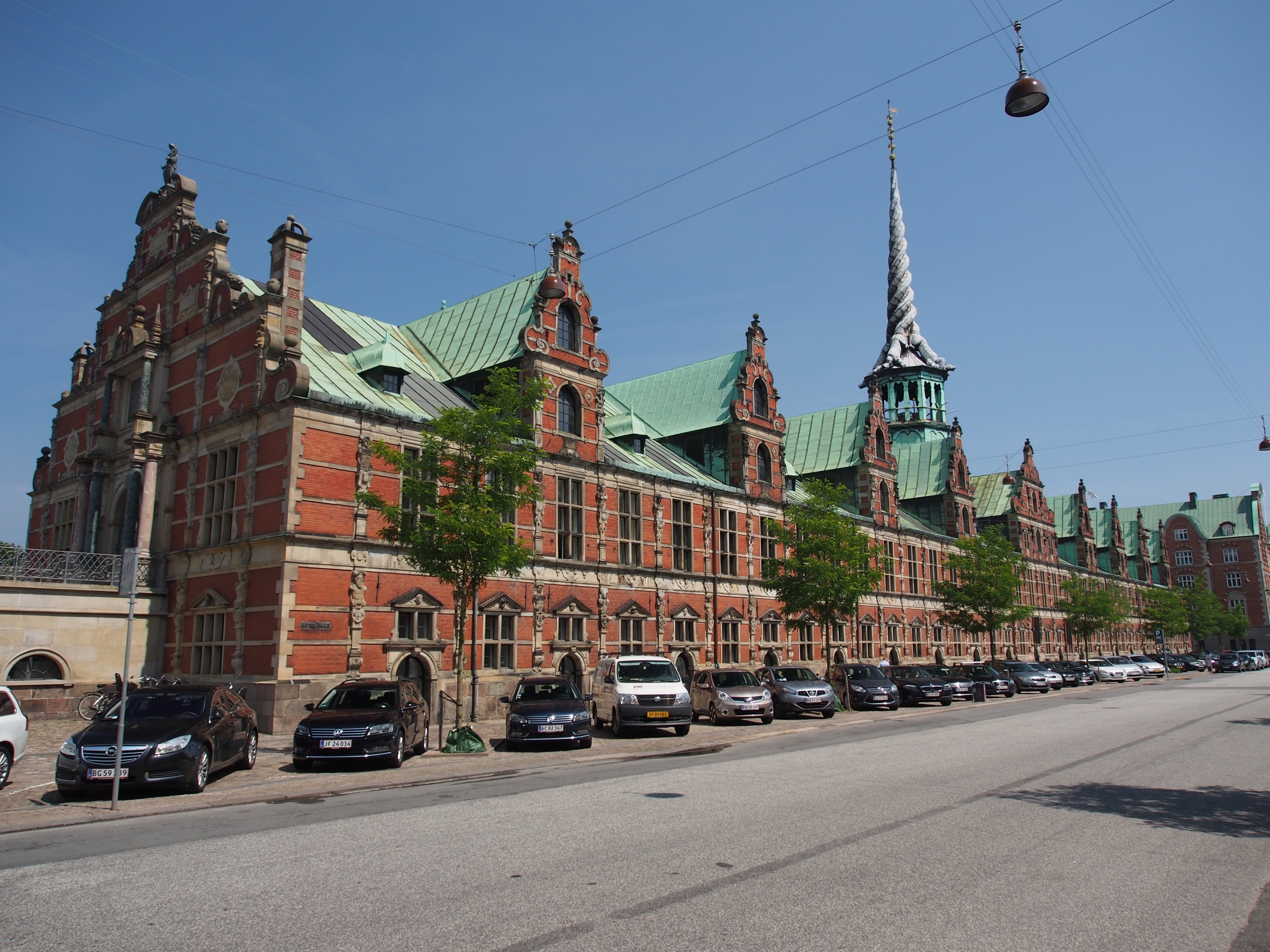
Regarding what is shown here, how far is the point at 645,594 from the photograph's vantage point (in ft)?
114

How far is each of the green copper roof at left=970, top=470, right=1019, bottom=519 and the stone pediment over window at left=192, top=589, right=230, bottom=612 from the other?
59.2 meters

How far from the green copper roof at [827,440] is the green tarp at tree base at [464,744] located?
118 feet

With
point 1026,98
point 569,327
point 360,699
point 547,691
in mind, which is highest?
point 569,327

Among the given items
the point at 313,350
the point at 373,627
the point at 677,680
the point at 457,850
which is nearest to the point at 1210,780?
the point at 457,850

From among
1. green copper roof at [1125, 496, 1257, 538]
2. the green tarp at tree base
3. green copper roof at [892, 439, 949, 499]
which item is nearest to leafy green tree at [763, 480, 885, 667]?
the green tarp at tree base

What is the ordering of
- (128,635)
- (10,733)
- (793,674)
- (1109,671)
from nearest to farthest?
(128,635) < (10,733) < (793,674) < (1109,671)

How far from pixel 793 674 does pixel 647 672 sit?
7.80 m

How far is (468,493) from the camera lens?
67.7 feet

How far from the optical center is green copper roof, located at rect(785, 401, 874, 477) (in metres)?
53.5

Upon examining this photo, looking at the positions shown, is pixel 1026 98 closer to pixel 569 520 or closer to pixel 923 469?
pixel 569 520

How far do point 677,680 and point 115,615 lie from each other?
1764 cm

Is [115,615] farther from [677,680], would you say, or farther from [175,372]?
[677,680]

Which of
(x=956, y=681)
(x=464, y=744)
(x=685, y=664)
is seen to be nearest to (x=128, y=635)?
(x=464, y=744)

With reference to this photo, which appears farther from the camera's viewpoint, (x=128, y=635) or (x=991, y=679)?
(x=991, y=679)
